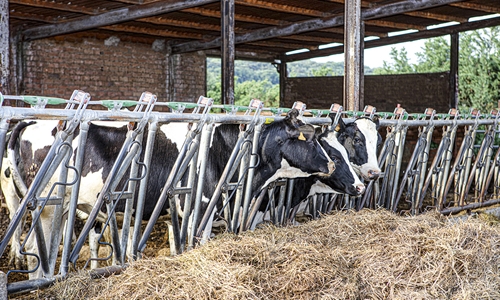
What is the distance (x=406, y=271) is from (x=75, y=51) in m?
10.5

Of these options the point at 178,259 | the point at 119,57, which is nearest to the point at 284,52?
the point at 119,57

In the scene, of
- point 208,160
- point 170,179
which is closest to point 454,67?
point 208,160

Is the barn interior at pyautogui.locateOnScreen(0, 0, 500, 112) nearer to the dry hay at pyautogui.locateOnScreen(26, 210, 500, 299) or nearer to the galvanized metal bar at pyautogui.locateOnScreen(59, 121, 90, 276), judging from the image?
the dry hay at pyautogui.locateOnScreen(26, 210, 500, 299)

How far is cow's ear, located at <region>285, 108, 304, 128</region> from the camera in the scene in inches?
197

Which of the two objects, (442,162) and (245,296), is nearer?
(245,296)

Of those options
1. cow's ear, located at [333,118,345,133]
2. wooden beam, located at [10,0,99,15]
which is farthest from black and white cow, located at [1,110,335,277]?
wooden beam, located at [10,0,99,15]

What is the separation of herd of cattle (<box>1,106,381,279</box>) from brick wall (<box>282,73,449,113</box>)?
8991 millimetres

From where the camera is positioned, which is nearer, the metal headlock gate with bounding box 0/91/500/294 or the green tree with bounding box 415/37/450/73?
the metal headlock gate with bounding box 0/91/500/294

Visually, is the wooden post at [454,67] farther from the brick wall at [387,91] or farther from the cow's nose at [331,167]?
the cow's nose at [331,167]

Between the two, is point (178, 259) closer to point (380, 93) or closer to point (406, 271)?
point (406, 271)

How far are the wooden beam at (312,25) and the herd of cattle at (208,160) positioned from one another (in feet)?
14.3

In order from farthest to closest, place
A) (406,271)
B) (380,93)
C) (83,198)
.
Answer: (380,93) < (83,198) < (406,271)

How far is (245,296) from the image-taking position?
10.1 ft

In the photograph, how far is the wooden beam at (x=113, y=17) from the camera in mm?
8578
